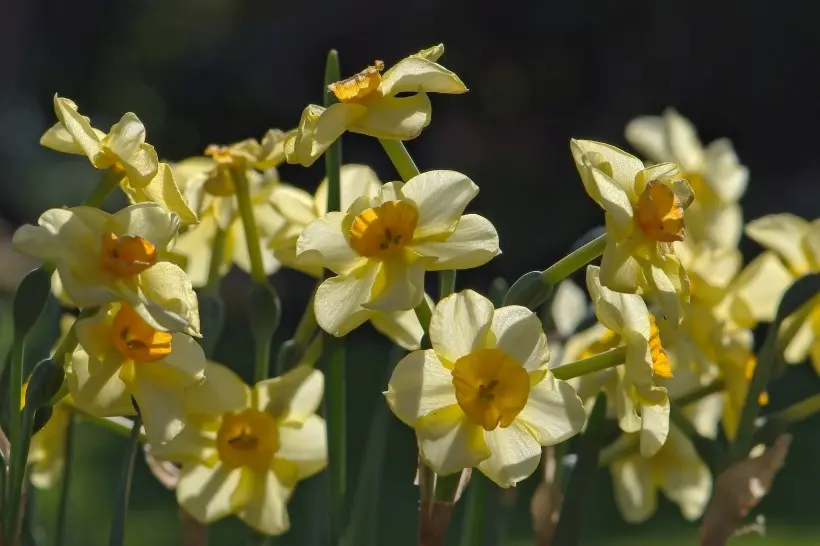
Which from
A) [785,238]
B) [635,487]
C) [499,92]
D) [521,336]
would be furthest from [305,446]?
[499,92]

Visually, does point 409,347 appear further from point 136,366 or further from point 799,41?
point 799,41

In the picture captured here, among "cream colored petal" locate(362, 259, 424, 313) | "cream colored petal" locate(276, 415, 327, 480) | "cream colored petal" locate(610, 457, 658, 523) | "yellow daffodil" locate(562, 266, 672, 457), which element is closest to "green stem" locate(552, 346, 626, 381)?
"yellow daffodil" locate(562, 266, 672, 457)

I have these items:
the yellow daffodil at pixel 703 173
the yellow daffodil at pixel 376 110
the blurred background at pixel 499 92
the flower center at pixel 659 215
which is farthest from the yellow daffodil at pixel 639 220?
the blurred background at pixel 499 92

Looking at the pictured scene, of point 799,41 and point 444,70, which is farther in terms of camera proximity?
point 799,41

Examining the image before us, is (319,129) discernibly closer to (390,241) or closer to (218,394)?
(390,241)

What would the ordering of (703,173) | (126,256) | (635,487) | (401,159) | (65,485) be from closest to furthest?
(126,256), (401,159), (65,485), (635,487), (703,173)

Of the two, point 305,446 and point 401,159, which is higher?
point 401,159

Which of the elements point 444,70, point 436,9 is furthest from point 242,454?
point 436,9
